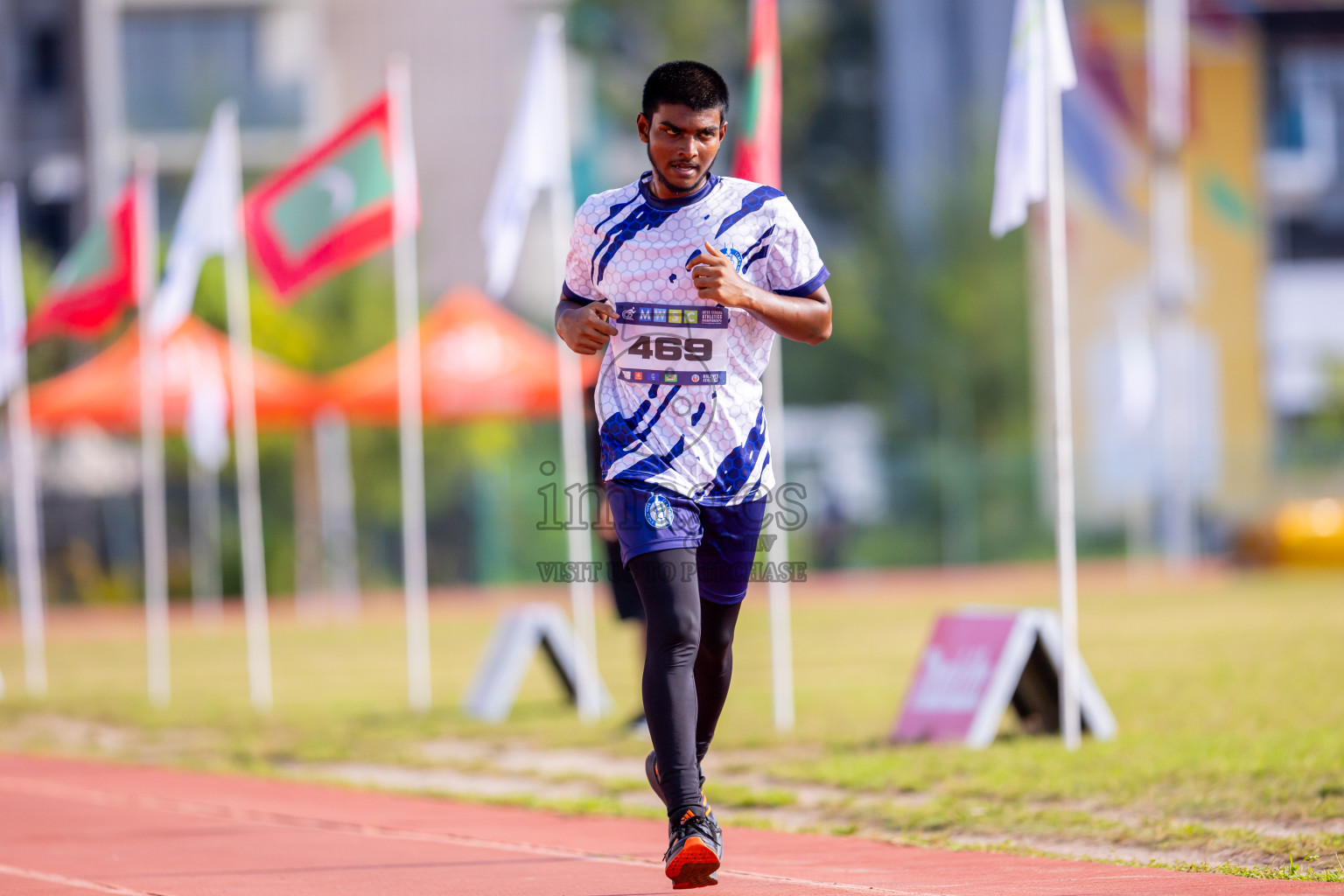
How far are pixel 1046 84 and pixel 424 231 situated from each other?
3156cm

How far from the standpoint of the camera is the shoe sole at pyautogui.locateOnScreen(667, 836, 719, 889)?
4.74m

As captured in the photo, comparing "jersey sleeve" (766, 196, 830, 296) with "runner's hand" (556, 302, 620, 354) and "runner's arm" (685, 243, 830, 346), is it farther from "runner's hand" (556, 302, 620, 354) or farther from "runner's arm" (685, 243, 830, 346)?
"runner's hand" (556, 302, 620, 354)

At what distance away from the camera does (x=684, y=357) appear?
5.05 meters

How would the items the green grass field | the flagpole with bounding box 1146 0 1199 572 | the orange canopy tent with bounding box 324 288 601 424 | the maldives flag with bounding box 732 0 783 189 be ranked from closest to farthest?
the green grass field < the maldives flag with bounding box 732 0 783 189 < the orange canopy tent with bounding box 324 288 601 424 < the flagpole with bounding box 1146 0 1199 572

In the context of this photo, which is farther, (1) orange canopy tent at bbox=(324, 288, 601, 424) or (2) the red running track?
(1) orange canopy tent at bbox=(324, 288, 601, 424)

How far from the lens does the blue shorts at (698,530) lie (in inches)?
196

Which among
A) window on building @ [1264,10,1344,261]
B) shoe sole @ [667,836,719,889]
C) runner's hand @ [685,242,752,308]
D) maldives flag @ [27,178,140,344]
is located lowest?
shoe sole @ [667,836,719,889]

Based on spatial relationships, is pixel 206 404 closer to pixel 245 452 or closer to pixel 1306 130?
pixel 245 452

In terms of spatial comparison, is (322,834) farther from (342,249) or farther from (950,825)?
(342,249)

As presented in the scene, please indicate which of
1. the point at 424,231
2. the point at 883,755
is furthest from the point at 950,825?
the point at 424,231

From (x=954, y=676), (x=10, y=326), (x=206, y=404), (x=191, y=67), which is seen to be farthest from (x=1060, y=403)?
(x=191, y=67)

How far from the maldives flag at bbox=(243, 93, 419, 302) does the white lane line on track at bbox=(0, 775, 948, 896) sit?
490 cm

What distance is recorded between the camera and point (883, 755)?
8.48 metres

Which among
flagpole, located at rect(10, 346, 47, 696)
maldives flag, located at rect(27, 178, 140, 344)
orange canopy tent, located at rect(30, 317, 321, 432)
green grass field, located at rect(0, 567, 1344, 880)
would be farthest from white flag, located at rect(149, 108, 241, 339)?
orange canopy tent, located at rect(30, 317, 321, 432)
